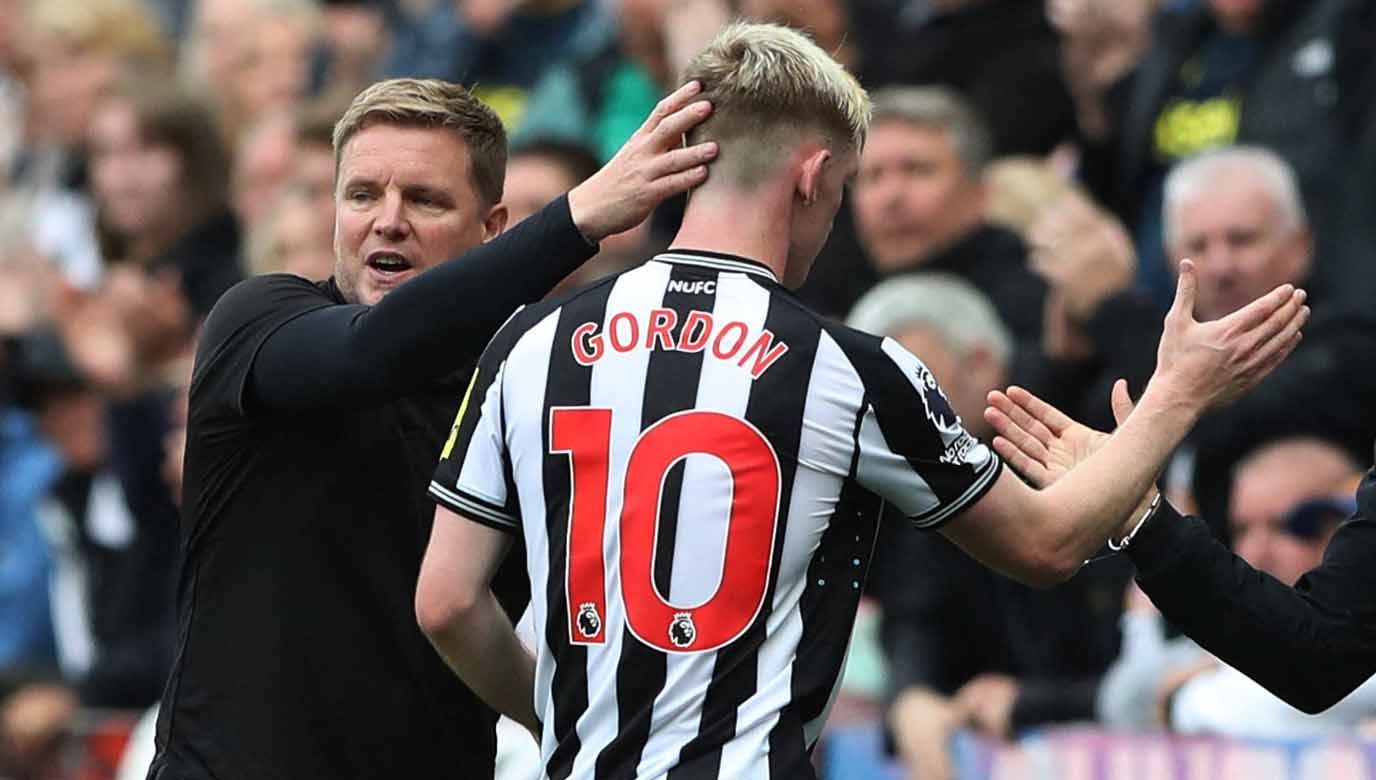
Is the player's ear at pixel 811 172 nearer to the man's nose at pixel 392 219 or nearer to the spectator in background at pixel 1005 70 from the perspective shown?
the man's nose at pixel 392 219

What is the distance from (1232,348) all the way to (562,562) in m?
1.32

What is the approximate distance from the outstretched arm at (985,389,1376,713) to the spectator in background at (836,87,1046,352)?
432 cm

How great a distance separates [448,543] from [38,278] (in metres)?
9.67

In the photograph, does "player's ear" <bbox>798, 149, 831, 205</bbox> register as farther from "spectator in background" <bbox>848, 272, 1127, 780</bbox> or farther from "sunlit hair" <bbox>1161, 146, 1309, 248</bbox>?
"sunlit hair" <bbox>1161, 146, 1309, 248</bbox>

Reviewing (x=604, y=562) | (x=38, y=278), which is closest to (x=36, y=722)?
(x=38, y=278)

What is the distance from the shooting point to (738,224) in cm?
460

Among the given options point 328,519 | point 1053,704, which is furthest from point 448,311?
point 1053,704

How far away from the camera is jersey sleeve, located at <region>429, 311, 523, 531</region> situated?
458 cm

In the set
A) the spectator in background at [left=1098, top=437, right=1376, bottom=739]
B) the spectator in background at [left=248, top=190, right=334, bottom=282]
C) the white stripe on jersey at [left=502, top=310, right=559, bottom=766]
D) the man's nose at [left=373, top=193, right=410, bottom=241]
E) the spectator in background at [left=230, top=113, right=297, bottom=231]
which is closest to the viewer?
the white stripe on jersey at [left=502, top=310, right=559, bottom=766]

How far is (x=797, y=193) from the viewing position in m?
4.63

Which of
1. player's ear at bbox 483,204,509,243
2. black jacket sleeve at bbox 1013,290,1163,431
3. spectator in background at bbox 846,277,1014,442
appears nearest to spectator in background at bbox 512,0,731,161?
spectator in background at bbox 846,277,1014,442

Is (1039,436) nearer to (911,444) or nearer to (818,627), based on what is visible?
(911,444)

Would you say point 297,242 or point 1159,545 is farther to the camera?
point 297,242

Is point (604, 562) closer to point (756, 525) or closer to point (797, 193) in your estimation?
point (756, 525)
